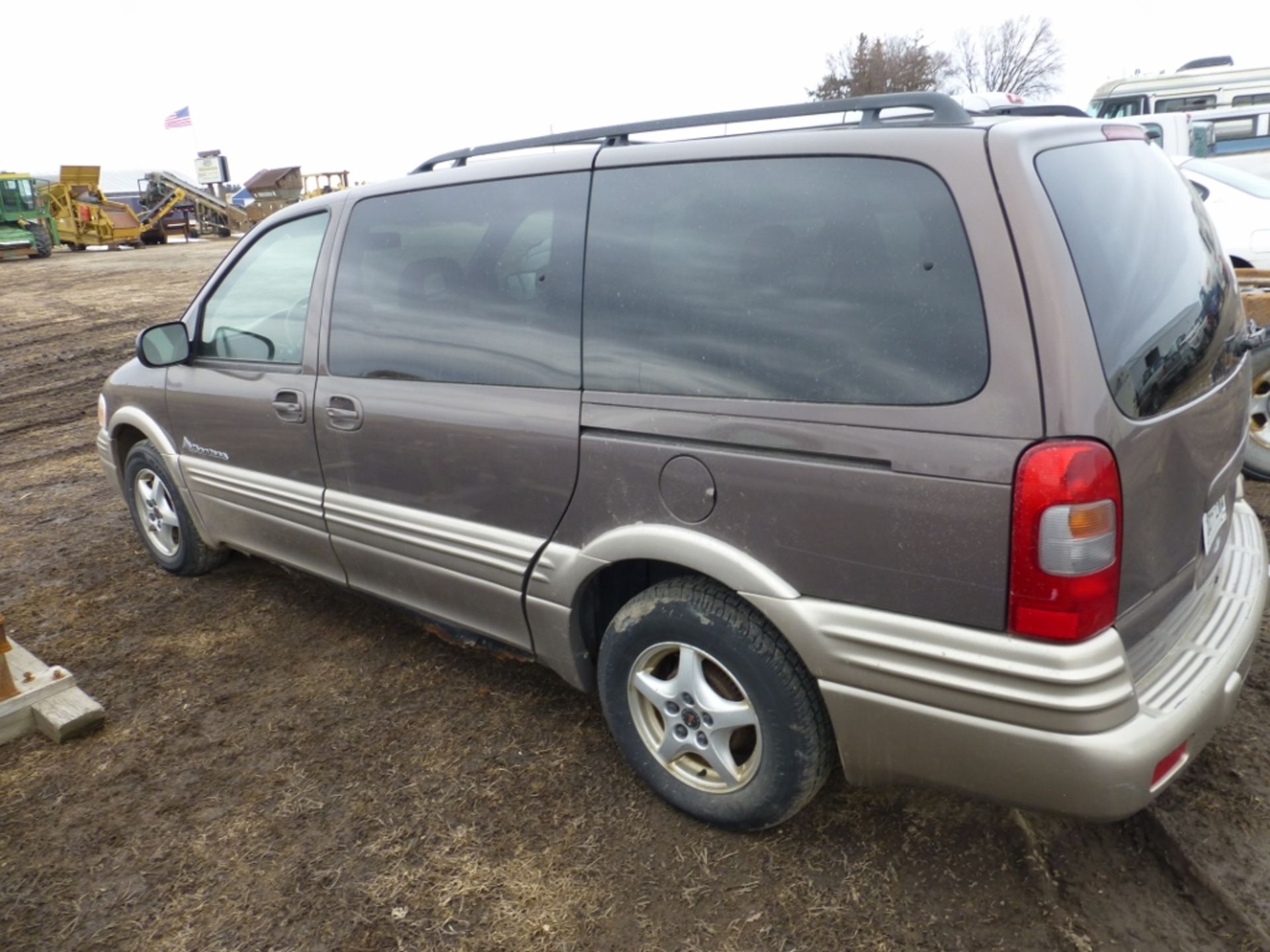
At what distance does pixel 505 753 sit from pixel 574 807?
1.24ft

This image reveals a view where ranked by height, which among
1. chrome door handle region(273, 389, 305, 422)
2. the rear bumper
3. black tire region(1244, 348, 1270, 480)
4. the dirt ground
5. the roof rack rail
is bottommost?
the dirt ground

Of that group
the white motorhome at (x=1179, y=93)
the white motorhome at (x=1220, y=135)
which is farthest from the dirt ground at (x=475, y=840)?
the white motorhome at (x=1179, y=93)

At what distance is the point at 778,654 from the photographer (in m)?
2.25

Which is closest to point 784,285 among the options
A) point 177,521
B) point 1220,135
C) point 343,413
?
point 343,413

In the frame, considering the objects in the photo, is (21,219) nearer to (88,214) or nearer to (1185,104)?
(88,214)

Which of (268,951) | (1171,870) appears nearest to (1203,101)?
(1171,870)

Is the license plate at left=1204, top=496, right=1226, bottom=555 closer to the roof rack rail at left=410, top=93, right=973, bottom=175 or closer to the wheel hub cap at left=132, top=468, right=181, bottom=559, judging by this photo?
→ the roof rack rail at left=410, top=93, right=973, bottom=175

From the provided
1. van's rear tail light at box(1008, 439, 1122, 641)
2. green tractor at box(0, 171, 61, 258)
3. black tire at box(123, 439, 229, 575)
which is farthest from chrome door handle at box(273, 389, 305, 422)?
green tractor at box(0, 171, 61, 258)

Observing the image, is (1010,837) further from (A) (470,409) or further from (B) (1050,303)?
(A) (470,409)

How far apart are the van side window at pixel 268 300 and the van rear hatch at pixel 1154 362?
8.34 ft

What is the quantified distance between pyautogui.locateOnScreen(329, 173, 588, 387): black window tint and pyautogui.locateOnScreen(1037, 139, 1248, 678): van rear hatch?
1.27 metres

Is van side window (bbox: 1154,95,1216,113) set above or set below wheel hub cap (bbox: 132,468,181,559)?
above

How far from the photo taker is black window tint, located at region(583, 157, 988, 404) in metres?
1.95

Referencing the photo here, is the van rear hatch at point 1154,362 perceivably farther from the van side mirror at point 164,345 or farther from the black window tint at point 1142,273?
the van side mirror at point 164,345
